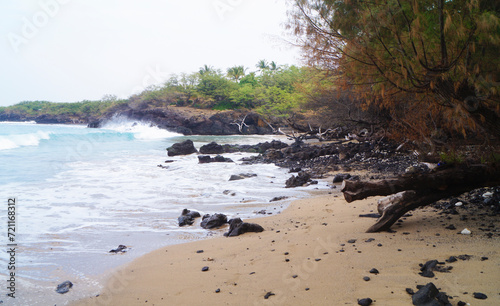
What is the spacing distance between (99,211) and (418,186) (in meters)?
6.47

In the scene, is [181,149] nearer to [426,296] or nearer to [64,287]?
[64,287]

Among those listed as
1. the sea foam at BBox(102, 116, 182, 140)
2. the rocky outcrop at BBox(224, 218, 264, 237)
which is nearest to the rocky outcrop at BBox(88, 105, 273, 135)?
the sea foam at BBox(102, 116, 182, 140)

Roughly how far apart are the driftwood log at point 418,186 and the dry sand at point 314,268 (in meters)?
0.29

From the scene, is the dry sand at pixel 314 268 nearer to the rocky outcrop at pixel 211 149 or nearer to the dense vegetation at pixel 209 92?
the rocky outcrop at pixel 211 149

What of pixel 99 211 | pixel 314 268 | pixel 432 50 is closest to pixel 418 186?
pixel 432 50

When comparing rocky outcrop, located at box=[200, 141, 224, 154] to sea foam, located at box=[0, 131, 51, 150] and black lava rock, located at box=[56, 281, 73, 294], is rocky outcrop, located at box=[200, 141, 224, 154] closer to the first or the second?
sea foam, located at box=[0, 131, 51, 150]

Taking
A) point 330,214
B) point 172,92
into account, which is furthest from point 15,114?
point 330,214

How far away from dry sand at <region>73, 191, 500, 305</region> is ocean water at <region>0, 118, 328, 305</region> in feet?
2.03

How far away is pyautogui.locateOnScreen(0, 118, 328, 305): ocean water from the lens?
4477 millimetres

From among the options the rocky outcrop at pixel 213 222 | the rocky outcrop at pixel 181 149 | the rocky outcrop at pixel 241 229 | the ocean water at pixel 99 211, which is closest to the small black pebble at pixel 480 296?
the rocky outcrop at pixel 241 229

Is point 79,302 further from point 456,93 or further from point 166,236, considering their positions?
point 456,93

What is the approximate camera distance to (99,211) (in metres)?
7.75

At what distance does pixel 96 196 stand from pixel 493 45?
9081 mm

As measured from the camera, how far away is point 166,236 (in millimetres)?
5938
